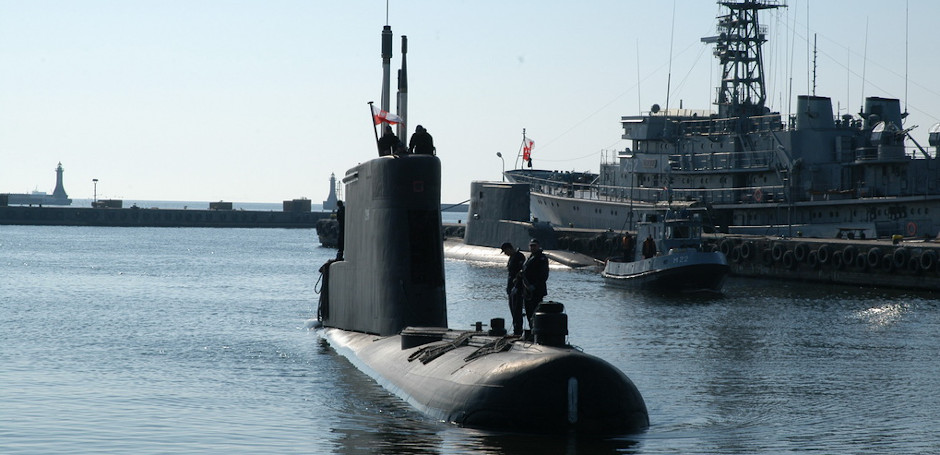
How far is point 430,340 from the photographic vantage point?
63.4 feet

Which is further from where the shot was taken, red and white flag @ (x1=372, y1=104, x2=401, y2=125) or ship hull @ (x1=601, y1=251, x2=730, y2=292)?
ship hull @ (x1=601, y1=251, x2=730, y2=292)

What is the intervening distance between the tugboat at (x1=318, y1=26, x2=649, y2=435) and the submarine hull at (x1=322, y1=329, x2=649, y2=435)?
0.6 inches

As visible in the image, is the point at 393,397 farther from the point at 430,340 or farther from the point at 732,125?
the point at 732,125

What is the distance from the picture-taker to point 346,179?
2370 cm

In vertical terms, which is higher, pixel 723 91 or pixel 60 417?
pixel 723 91

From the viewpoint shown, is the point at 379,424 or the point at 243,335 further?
the point at 243,335

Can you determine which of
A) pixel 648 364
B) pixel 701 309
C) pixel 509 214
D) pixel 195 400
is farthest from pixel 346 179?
pixel 509 214

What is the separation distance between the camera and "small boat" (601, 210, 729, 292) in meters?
43.8

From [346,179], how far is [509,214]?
1775 inches

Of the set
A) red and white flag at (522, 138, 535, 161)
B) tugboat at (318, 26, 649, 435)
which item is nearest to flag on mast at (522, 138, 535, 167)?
red and white flag at (522, 138, 535, 161)

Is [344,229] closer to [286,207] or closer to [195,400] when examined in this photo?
[195,400]

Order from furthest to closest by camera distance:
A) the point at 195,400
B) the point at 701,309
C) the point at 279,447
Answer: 1. the point at 701,309
2. the point at 195,400
3. the point at 279,447

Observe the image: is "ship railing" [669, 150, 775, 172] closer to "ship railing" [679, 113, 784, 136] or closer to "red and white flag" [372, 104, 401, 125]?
"ship railing" [679, 113, 784, 136]

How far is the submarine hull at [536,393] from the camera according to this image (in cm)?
1499
